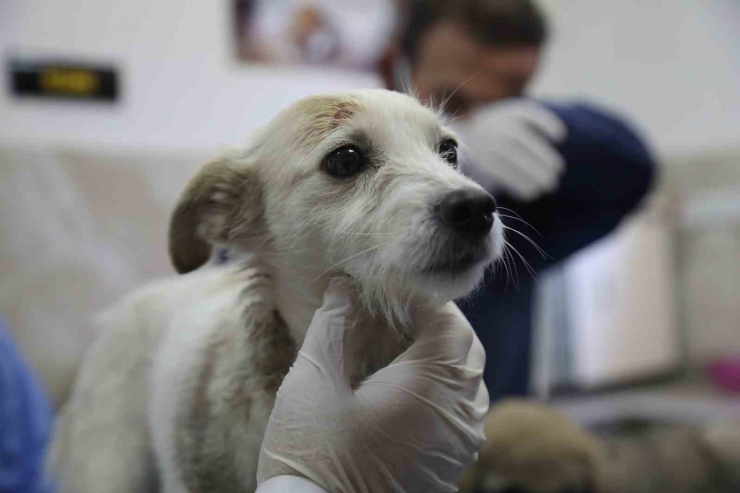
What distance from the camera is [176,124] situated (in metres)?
1.00

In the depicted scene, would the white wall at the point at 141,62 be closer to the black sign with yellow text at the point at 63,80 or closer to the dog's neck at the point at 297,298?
the black sign with yellow text at the point at 63,80

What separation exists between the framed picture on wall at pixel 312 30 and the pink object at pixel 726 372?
2.12 metres

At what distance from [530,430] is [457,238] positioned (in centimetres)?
85

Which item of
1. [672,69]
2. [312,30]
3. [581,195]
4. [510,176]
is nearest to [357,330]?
[510,176]

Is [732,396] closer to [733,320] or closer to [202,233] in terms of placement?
[733,320]

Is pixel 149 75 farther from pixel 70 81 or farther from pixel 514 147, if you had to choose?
pixel 514 147

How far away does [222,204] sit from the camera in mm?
427

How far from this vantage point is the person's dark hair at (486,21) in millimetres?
789

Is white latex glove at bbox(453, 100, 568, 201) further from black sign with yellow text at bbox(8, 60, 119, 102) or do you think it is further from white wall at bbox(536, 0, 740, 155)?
white wall at bbox(536, 0, 740, 155)

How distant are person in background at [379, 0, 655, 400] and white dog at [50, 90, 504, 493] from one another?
0.17m

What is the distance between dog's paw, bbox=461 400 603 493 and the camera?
1.07 meters

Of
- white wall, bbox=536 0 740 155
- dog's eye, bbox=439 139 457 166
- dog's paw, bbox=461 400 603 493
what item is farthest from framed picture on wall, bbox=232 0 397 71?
white wall, bbox=536 0 740 155

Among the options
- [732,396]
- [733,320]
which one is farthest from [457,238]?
[733,320]

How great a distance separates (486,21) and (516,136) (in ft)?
0.68
